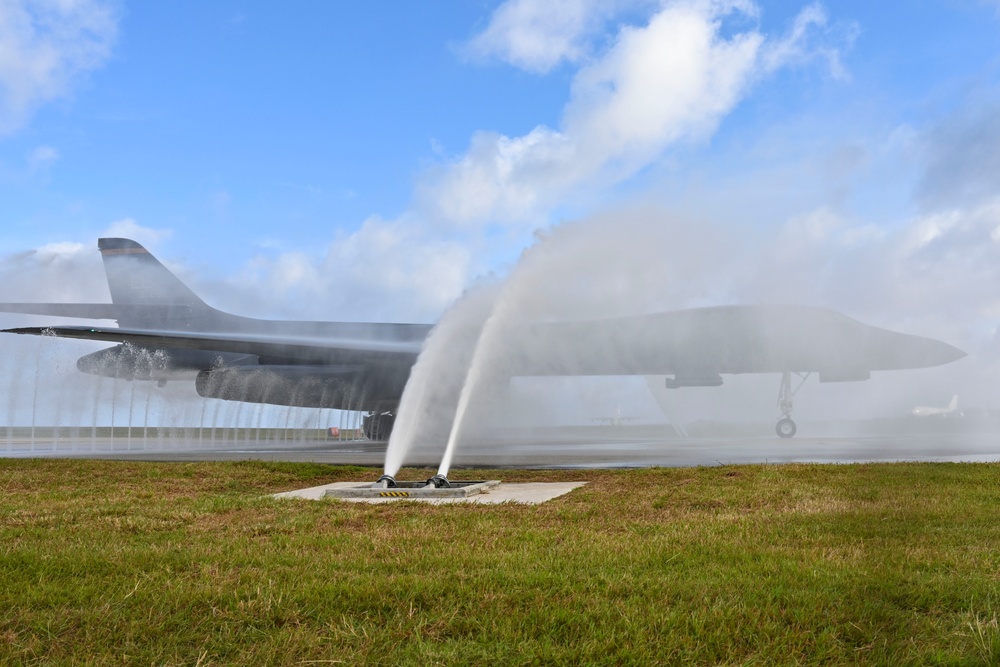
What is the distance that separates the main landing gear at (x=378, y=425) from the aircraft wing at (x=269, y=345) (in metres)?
4.38

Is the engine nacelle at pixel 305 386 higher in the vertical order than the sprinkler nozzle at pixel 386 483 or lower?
higher

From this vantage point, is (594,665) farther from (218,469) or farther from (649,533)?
(218,469)

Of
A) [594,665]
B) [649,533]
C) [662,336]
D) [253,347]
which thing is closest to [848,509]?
[649,533]

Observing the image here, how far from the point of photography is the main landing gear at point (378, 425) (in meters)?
35.2

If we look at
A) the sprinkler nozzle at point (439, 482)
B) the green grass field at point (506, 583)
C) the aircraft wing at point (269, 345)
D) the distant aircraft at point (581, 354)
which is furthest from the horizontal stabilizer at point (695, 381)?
the green grass field at point (506, 583)

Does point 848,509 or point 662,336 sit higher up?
point 662,336

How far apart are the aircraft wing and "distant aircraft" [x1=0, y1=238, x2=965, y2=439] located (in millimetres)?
45

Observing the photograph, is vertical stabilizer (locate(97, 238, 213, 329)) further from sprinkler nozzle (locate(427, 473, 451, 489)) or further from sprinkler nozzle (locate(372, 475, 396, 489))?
sprinkler nozzle (locate(427, 473, 451, 489))

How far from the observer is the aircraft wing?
28.6 m

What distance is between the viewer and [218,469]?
45.4ft

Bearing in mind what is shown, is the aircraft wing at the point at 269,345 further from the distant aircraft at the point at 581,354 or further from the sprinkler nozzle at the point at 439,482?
the sprinkler nozzle at the point at 439,482

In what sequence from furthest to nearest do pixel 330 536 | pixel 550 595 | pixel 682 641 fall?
pixel 330 536
pixel 550 595
pixel 682 641

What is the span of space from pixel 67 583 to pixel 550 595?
9.33ft

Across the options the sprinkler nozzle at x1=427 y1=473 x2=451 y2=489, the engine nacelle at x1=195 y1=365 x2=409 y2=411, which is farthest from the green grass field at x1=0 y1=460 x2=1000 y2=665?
the engine nacelle at x1=195 y1=365 x2=409 y2=411
